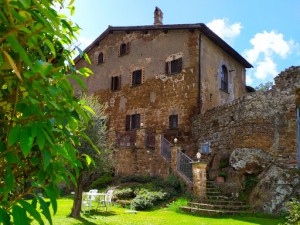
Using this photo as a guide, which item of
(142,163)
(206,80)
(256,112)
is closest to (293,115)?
(256,112)

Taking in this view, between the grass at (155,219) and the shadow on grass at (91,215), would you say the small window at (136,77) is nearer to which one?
the grass at (155,219)

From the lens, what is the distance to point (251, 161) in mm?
14281

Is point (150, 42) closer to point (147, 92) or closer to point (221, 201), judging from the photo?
point (147, 92)

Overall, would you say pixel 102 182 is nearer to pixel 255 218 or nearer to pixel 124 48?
pixel 255 218

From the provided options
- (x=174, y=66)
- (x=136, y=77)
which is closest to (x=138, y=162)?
(x=174, y=66)

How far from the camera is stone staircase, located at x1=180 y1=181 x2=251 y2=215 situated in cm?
1228

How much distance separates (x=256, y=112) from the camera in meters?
15.2

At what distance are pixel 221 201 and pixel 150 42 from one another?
1306 cm

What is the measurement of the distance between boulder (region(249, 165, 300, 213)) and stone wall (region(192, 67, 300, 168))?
3.05 ft

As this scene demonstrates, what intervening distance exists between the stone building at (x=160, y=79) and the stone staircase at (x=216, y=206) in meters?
4.38

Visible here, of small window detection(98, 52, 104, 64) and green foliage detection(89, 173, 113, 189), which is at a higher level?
small window detection(98, 52, 104, 64)

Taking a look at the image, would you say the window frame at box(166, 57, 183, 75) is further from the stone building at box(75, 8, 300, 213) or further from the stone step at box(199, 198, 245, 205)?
the stone step at box(199, 198, 245, 205)

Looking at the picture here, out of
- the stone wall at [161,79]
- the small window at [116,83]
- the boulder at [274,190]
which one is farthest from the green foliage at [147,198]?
the small window at [116,83]

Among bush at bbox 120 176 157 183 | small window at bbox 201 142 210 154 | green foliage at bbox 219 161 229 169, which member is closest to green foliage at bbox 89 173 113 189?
bush at bbox 120 176 157 183
